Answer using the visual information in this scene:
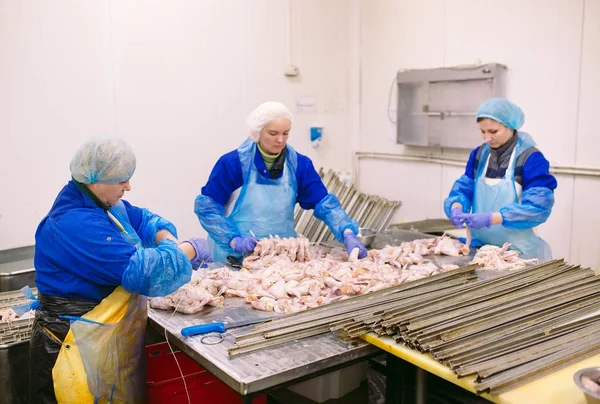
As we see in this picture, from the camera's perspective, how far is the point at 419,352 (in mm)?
2236

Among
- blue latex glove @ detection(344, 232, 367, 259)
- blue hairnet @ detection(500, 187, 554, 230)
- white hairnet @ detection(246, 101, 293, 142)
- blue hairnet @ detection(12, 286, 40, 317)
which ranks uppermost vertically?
white hairnet @ detection(246, 101, 293, 142)

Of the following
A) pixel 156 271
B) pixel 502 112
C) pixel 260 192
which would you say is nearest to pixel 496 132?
pixel 502 112

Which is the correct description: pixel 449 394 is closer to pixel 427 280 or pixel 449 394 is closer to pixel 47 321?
pixel 427 280

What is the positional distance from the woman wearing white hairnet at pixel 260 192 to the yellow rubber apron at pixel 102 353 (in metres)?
1.27

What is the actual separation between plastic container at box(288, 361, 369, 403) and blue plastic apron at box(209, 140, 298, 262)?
1030 millimetres

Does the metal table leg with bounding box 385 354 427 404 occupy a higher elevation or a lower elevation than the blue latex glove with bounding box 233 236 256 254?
lower

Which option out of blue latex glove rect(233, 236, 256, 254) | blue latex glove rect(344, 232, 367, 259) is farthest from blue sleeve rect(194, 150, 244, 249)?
blue latex glove rect(344, 232, 367, 259)

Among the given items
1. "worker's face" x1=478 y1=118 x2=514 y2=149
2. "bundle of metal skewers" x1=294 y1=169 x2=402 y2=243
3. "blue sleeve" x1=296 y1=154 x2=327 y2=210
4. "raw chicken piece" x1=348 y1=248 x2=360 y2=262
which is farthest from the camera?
"bundle of metal skewers" x1=294 y1=169 x2=402 y2=243

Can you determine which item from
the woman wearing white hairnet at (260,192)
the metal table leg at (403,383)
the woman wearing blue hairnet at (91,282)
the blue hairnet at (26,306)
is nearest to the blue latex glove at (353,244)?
the woman wearing white hairnet at (260,192)

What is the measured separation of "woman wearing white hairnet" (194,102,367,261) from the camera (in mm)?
3857

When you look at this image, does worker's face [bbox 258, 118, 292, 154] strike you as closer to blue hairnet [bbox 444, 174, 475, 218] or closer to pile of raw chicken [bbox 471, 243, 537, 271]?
blue hairnet [bbox 444, 174, 475, 218]

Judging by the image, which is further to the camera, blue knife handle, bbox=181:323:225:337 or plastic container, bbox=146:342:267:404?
plastic container, bbox=146:342:267:404

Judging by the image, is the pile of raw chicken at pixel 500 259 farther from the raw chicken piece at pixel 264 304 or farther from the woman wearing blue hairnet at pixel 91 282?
the woman wearing blue hairnet at pixel 91 282

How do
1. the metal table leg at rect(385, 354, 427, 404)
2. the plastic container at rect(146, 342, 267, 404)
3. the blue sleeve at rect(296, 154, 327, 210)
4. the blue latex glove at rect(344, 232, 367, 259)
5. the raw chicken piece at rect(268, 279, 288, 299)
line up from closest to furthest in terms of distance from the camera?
1. the metal table leg at rect(385, 354, 427, 404)
2. the plastic container at rect(146, 342, 267, 404)
3. the raw chicken piece at rect(268, 279, 288, 299)
4. the blue latex glove at rect(344, 232, 367, 259)
5. the blue sleeve at rect(296, 154, 327, 210)
